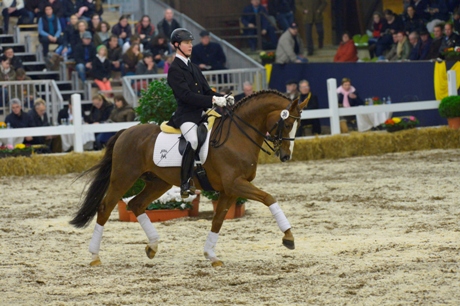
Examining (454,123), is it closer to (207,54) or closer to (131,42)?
(207,54)

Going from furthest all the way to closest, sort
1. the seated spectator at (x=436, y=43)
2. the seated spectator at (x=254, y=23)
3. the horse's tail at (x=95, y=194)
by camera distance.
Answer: the seated spectator at (x=254, y=23) < the seated spectator at (x=436, y=43) < the horse's tail at (x=95, y=194)

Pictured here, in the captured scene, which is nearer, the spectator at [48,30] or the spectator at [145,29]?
the spectator at [48,30]

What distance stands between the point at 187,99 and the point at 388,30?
15.1 metres

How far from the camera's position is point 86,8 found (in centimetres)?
2389

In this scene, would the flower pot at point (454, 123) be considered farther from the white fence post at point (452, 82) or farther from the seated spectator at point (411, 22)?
the seated spectator at point (411, 22)

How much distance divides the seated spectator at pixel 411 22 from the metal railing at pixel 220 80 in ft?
12.8

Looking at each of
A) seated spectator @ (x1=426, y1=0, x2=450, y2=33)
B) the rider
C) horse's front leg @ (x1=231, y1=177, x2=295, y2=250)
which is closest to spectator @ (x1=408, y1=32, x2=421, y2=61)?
seated spectator @ (x1=426, y1=0, x2=450, y2=33)

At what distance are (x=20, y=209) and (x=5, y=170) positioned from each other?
3916 millimetres

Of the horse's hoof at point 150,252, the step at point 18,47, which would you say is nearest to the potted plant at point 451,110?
the horse's hoof at point 150,252

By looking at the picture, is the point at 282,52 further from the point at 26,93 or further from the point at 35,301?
the point at 35,301

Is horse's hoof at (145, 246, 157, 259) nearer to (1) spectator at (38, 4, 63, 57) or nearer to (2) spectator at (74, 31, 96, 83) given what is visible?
(2) spectator at (74, 31, 96, 83)

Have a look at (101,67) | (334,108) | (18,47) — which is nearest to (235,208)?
(334,108)

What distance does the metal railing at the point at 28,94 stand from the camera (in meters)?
19.0

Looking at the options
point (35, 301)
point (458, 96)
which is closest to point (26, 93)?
point (458, 96)
